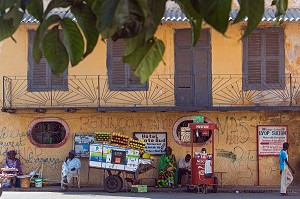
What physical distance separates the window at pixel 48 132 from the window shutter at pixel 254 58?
626 centimetres

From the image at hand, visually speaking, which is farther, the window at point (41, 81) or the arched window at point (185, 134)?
the window at point (41, 81)

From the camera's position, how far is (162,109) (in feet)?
63.3

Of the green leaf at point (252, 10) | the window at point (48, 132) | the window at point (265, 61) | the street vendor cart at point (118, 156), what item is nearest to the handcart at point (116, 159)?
the street vendor cart at point (118, 156)

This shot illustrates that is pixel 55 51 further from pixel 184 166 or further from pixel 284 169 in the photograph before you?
pixel 184 166

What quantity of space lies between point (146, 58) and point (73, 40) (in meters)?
0.28

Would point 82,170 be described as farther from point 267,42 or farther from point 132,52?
point 132,52

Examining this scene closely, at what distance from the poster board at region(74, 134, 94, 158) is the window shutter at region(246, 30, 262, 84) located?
5.55 m

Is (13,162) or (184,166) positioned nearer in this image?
(184,166)

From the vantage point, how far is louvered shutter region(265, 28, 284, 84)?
1959 cm

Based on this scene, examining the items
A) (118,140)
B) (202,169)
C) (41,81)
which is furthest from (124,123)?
(202,169)

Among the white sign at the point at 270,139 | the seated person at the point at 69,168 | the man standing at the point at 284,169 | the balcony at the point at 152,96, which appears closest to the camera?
the man standing at the point at 284,169

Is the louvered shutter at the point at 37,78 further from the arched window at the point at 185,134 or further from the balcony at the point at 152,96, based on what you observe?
the arched window at the point at 185,134

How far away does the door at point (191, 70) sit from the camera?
1962cm

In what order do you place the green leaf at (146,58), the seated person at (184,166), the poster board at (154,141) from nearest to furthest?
the green leaf at (146,58)
the seated person at (184,166)
the poster board at (154,141)
